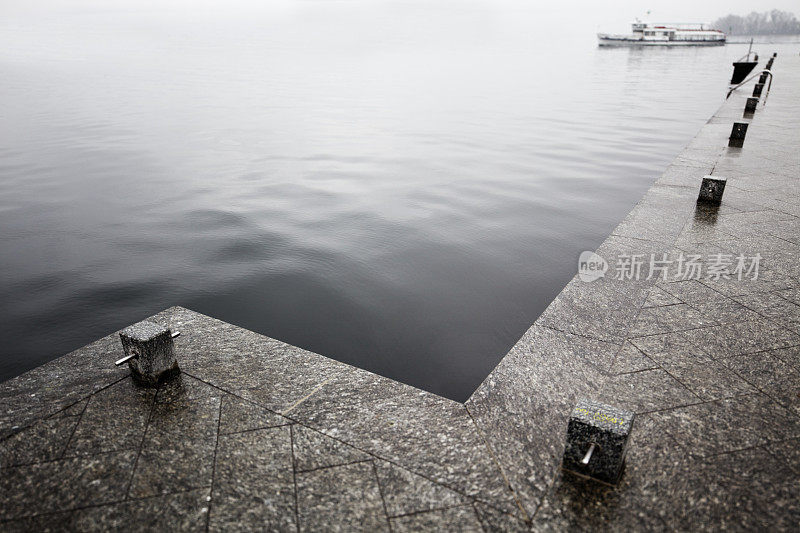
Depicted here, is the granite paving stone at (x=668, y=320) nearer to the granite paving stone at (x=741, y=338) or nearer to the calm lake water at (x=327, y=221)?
the granite paving stone at (x=741, y=338)

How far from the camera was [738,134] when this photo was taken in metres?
11.3

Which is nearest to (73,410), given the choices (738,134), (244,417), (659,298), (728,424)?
(244,417)

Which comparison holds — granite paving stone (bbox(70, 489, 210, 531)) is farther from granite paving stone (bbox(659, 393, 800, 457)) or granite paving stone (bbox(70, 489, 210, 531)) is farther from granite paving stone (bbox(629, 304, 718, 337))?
granite paving stone (bbox(629, 304, 718, 337))

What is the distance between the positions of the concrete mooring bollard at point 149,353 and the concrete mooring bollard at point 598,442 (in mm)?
2916

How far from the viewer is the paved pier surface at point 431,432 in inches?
105

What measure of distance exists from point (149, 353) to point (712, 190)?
761cm

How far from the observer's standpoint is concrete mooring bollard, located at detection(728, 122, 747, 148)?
11.2 meters

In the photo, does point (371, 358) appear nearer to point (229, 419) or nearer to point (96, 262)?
point (229, 419)

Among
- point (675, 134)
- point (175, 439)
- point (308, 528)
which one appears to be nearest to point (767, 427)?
point (308, 528)

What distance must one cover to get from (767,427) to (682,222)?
4200 millimetres

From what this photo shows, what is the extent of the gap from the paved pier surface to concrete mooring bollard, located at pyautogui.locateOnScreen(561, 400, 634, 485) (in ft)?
0.31

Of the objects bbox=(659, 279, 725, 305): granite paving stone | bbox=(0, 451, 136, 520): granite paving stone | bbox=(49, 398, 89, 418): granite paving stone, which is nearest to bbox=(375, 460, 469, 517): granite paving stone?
bbox=(0, 451, 136, 520): granite paving stone

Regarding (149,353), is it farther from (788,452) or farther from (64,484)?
(788,452)

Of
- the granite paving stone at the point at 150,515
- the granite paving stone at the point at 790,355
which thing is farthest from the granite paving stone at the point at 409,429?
the granite paving stone at the point at 790,355
